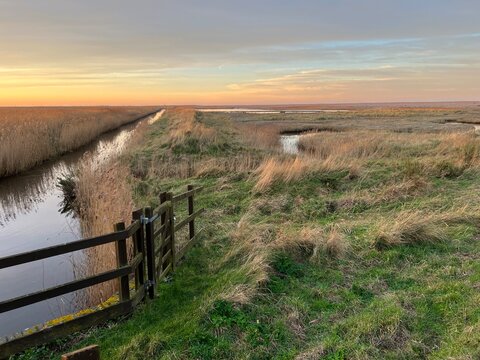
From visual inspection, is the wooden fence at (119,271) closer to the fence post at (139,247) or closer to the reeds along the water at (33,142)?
the fence post at (139,247)

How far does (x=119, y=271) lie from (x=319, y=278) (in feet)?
11.0

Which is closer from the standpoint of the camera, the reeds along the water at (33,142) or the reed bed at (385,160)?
the reed bed at (385,160)

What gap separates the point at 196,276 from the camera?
7.03 metres

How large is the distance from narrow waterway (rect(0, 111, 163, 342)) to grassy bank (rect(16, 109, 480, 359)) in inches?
96.1

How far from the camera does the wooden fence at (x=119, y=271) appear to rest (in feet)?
14.6

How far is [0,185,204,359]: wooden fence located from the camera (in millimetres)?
4445

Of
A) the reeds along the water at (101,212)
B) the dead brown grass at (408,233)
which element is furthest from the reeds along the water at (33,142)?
the dead brown grass at (408,233)

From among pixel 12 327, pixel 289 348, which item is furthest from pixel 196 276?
pixel 12 327

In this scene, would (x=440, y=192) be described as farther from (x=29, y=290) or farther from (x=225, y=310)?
(x=29, y=290)

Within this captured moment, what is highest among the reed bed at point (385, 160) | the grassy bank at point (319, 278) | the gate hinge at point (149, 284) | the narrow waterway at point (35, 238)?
the reed bed at point (385, 160)

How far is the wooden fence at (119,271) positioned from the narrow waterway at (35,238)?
210 cm

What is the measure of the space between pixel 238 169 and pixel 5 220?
8428 mm

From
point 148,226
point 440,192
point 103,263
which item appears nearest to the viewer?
point 148,226

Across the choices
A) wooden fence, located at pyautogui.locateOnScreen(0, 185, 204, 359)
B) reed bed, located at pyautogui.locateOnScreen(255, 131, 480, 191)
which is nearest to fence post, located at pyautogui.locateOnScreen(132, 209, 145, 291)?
wooden fence, located at pyautogui.locateOnScreen(0, 185, 204, 359)
